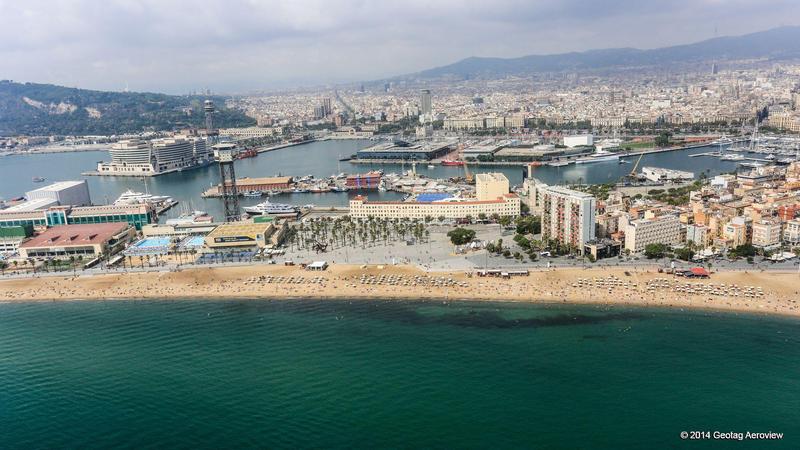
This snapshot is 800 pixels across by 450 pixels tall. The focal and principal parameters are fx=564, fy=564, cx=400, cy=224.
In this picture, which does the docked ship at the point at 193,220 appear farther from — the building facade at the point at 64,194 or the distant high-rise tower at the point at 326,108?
the distant high-rise tower at the point at 326,108

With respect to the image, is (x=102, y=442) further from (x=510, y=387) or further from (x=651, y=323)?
(x=651, y=323)

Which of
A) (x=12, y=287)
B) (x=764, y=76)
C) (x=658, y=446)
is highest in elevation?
(x=764, y=76)

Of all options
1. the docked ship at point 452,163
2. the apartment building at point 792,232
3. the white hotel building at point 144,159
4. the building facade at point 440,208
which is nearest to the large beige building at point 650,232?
the apartment building at point 792,232

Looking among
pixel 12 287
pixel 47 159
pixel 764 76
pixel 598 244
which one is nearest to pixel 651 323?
pixel 598 244

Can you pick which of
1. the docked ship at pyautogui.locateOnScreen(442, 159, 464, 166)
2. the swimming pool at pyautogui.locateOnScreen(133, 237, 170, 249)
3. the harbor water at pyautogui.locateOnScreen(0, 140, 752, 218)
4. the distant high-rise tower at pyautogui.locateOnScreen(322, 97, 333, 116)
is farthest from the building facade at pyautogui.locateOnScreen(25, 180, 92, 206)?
the distant high-rise tower at pyautogui.locateOnScreen(322, 97, 333, 116)

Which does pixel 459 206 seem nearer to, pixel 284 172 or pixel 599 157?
pixel 284 172

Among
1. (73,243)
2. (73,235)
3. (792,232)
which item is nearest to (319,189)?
(73,235)
